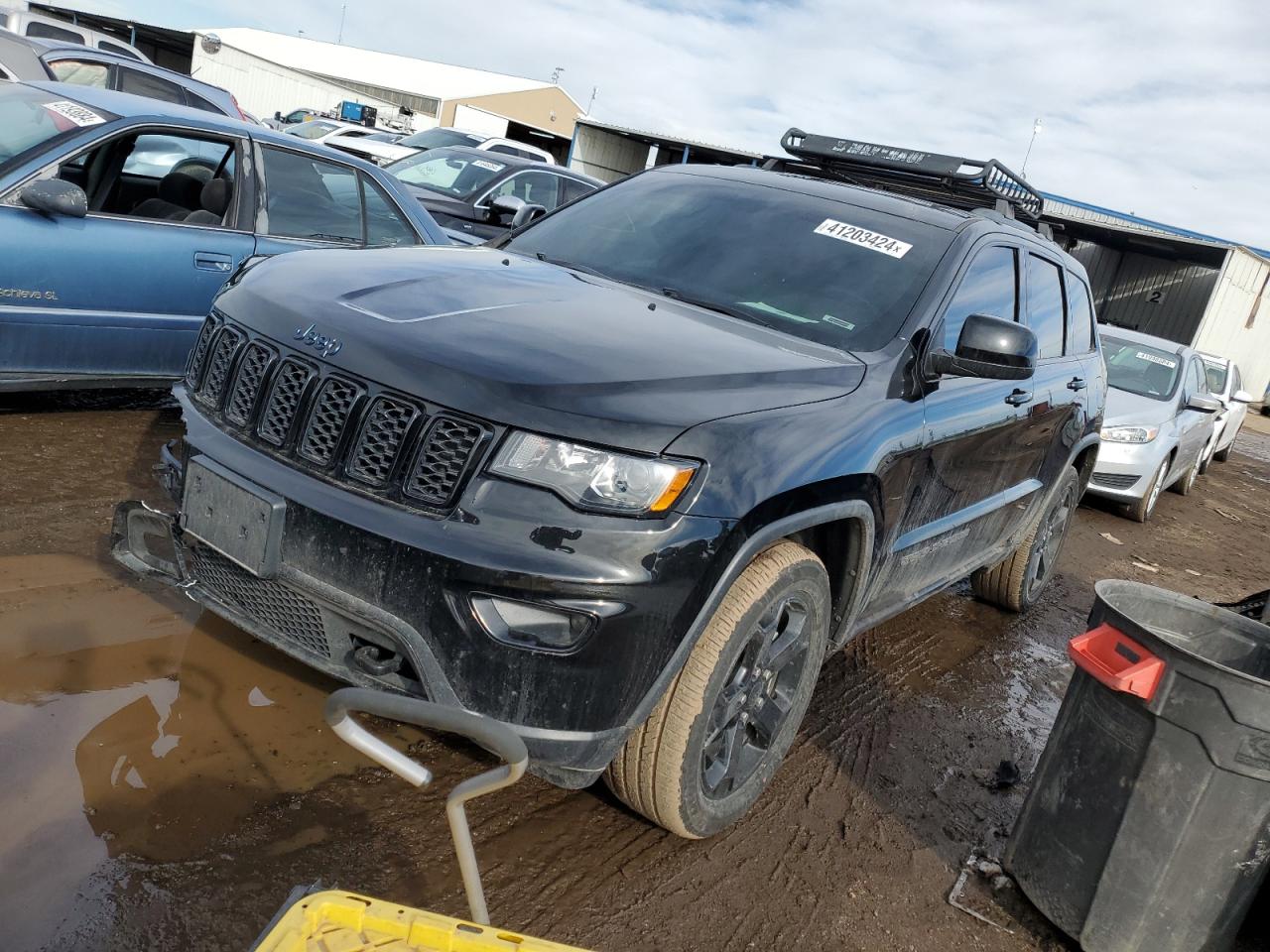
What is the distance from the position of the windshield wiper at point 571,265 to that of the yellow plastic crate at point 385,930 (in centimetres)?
233

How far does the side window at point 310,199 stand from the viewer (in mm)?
5566

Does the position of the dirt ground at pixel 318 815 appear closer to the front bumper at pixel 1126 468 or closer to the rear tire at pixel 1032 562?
the rear tire at pixel 1032 562

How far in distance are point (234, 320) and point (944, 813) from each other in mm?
2667

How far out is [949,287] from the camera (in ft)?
11.5

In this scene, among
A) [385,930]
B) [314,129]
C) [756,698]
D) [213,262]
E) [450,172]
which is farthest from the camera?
[314,129]

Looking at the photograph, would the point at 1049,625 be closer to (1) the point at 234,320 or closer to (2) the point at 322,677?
(2) the point at 322,677

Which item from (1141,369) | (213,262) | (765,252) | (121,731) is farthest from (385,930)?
(1141,369)

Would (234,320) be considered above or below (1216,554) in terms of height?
above

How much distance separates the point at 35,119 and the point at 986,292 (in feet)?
14.3

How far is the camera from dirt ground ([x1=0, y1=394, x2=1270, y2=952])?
2391 millimetres

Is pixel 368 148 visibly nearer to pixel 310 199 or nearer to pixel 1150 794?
pixel 310 199

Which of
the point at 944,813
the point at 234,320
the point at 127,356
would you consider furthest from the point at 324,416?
the point at 127,356

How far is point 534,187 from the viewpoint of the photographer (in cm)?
1084

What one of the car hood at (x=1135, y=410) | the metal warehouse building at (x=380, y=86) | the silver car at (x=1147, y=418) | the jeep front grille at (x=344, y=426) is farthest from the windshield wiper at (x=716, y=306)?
the metal warehouse building at (x=380, y=86)
